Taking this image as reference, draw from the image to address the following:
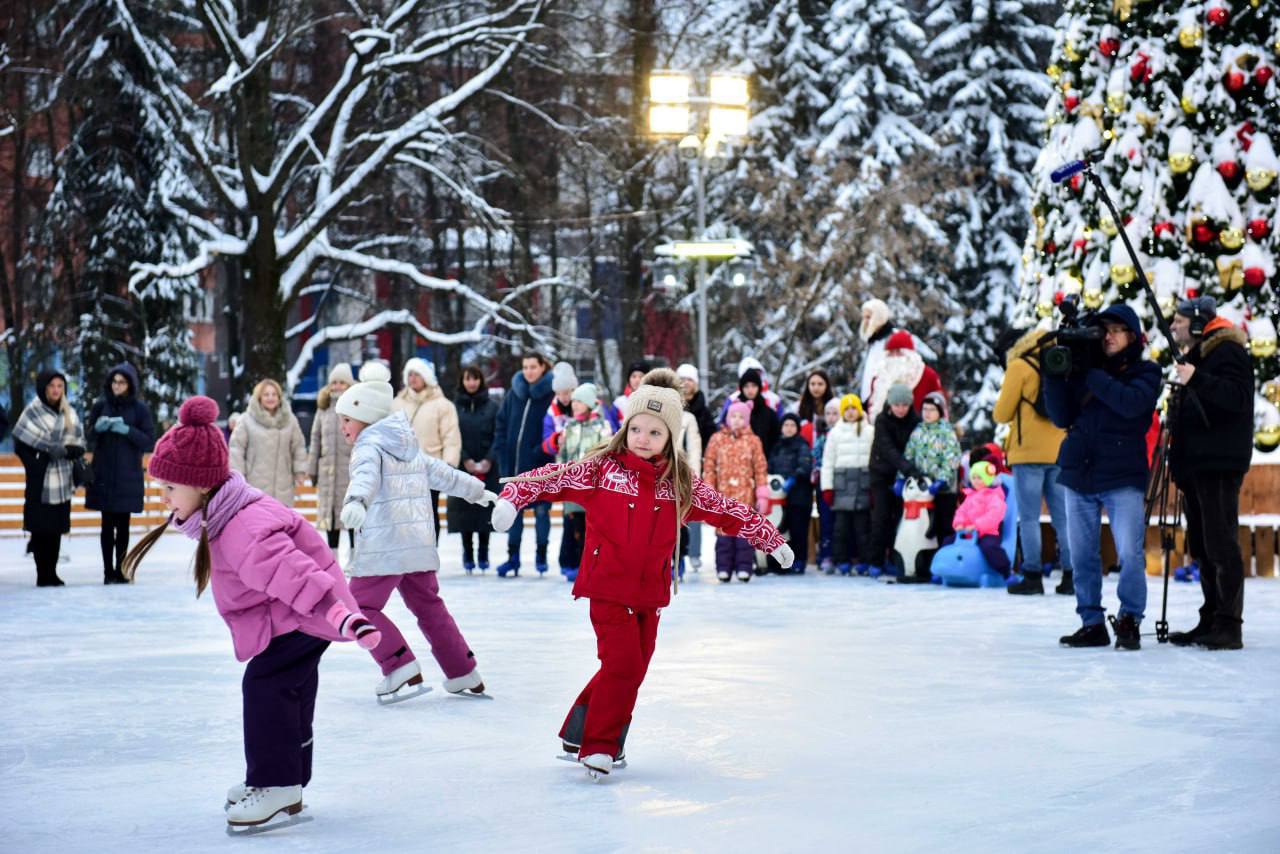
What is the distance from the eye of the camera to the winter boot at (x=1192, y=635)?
965 cm

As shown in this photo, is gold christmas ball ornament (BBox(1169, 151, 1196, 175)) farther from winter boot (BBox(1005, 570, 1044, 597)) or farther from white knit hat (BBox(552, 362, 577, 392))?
white knit hat (BBox(552, 362, 577, 392))

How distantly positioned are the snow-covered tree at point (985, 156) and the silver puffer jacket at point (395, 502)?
31.2m

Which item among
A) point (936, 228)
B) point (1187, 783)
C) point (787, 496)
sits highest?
point (936, 228)

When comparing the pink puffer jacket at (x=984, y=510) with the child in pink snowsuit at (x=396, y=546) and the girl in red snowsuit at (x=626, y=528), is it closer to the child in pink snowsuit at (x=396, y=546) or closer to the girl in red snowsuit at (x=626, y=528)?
the child in pink snowsuit at (x=396, y=546)

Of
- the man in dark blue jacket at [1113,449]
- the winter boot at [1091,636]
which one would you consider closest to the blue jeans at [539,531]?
the winter boot at [1091,636]

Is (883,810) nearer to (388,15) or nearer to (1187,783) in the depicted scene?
(1187,783)

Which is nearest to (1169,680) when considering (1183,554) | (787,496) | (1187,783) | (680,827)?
(1187,783)

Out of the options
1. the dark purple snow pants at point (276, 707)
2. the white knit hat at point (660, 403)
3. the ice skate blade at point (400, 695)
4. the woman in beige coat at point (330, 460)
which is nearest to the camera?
the dark purple snow pants at point (276, 707)

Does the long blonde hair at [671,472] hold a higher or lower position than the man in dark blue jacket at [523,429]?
lower

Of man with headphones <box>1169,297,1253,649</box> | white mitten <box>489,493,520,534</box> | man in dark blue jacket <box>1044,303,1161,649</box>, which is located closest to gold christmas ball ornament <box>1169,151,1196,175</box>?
man with headphones <box>1169,297,1253,649</box>

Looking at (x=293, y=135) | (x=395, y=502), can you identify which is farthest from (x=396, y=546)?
(x=293, y=135)

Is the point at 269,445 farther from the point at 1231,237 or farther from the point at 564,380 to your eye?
the point at 1231,237

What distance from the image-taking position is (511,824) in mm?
5297

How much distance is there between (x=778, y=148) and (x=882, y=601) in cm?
2617
